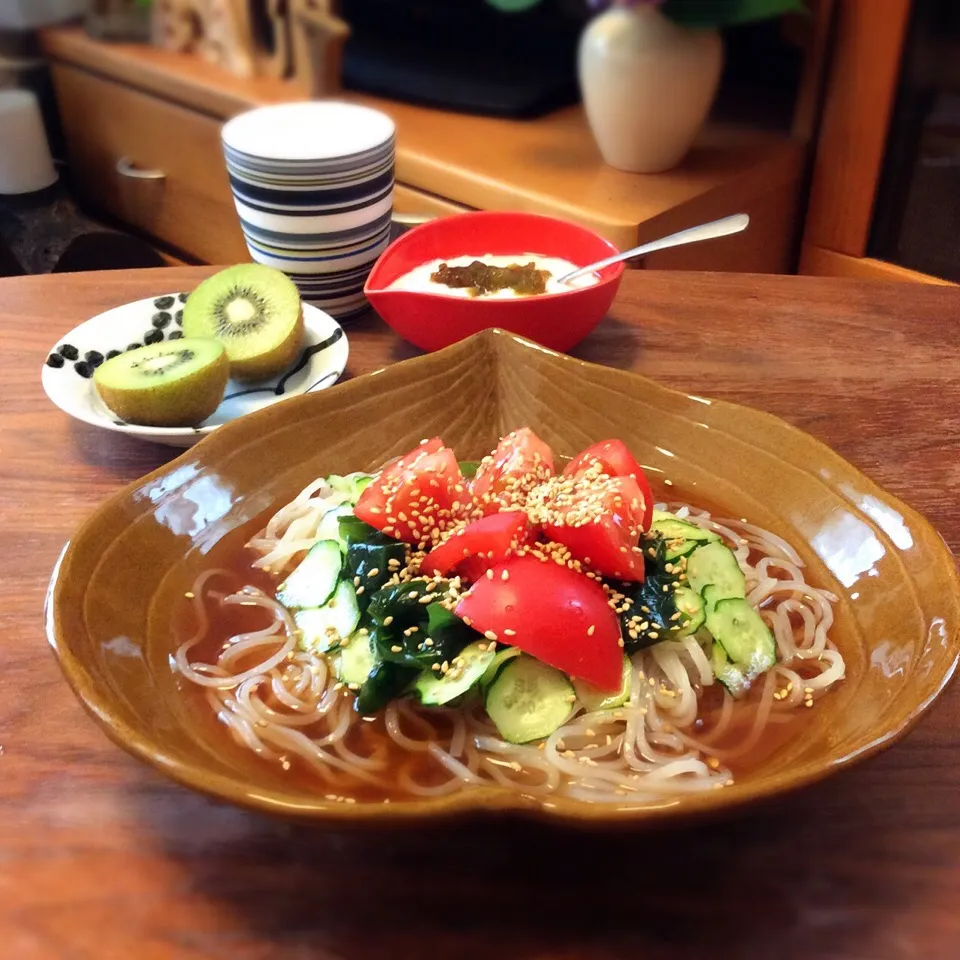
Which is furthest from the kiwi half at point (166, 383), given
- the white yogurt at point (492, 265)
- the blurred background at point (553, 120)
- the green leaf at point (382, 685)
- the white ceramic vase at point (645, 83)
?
the white ceramic vase at point (645, 83)

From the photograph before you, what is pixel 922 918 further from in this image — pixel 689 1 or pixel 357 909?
pixel 689 1

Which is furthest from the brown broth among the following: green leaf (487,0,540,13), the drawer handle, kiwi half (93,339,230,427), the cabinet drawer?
the drawer handle

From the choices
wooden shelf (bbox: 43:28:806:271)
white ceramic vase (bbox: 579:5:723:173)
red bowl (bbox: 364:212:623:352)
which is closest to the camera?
red bowl (bbox: 364:212:623:352)

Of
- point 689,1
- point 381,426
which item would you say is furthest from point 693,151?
point 381,426

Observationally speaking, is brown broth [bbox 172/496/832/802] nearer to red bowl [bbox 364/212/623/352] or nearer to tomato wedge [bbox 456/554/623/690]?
tomato wedge [bbox 456/554/623/690]

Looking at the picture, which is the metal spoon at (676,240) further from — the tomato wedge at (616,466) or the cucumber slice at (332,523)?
the cucumber slice at (332,523)
